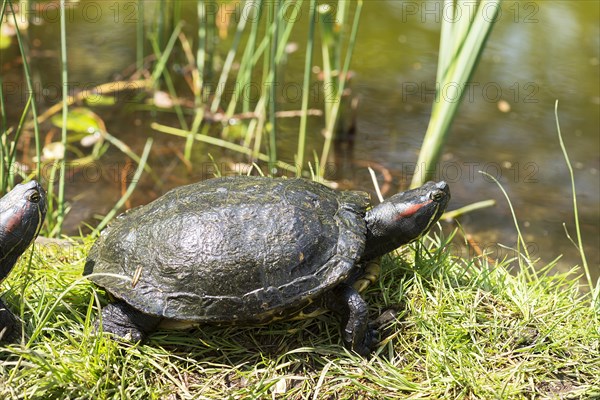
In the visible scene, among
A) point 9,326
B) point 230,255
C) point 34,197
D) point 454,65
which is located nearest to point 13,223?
point 34,197

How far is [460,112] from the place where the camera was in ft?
21.9

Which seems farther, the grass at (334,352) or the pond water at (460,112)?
the pond water at (460,112)

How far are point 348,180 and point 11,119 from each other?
3.04 m

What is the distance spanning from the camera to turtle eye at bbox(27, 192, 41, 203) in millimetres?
2770

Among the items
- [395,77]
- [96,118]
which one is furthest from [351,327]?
[395,77]

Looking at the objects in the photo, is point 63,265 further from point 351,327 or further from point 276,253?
point 351,327

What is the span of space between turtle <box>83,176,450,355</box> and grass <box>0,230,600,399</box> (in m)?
0.13

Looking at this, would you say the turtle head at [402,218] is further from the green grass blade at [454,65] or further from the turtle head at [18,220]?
the turtle head at [18,220]

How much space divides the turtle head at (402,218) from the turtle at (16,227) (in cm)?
146

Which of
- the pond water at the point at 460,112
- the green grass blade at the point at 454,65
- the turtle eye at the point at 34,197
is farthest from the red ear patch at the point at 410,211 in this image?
the turtle eye at the point at 34,197

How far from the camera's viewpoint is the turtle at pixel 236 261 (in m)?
2.73

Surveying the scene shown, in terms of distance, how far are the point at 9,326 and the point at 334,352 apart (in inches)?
54.0

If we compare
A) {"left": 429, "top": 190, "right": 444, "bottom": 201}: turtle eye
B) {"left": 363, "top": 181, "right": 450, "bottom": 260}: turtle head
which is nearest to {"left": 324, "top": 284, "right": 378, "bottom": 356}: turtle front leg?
{"left": 363, "top": 181, "right": 450, "bottom": 260}: turtle head

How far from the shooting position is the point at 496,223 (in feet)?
16.9
